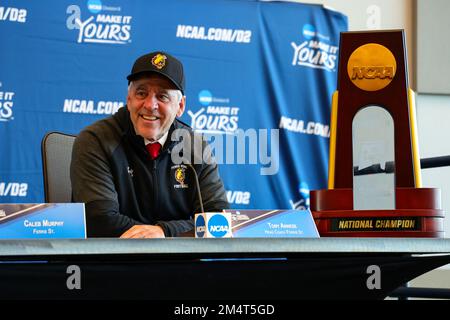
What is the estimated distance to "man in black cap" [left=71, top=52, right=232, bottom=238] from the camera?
223 centimetres

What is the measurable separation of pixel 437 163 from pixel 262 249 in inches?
57.0

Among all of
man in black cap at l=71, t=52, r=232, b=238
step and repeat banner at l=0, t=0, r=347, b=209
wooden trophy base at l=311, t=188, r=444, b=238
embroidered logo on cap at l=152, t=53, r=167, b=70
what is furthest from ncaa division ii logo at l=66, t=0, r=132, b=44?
wooden trophy base at l=311, t=188, r=444, b=238

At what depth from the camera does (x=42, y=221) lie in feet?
4.33

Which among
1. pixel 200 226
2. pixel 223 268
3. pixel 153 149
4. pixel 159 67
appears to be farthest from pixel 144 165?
pixel 223 268

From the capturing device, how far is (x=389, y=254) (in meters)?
1.27

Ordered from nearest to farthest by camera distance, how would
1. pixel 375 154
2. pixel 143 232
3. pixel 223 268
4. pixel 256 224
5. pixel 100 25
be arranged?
1. pixel 223 268
2. pixel 256 224
3. pixel 375 154
4. pixel 143 232
5. pixel 100 25

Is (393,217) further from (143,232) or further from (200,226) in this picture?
(143,232)

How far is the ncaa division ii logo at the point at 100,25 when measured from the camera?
4.06 meters

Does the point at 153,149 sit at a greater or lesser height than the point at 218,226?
greater

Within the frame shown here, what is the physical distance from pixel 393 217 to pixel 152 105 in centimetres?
111

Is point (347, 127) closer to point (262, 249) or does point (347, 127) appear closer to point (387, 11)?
point (262, 249)

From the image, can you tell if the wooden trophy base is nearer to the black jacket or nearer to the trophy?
the trophy

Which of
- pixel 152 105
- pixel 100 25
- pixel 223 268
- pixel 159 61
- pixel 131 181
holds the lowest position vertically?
pixel 223 268

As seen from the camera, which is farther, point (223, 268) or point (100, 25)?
point (100, 25)
